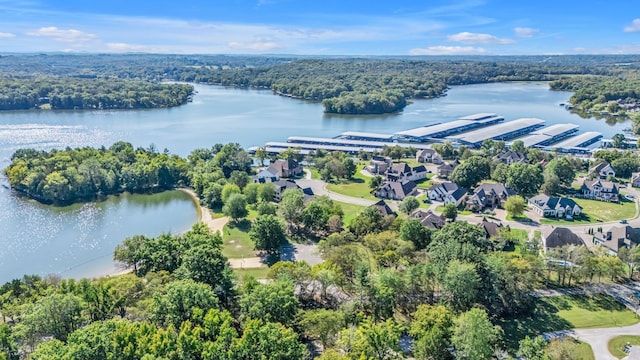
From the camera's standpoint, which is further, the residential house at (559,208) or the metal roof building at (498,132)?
the metal roof building at (498,132)

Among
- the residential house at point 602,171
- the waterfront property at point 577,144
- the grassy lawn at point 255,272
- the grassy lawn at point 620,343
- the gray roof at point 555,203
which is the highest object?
the waterfront property at point 577,144

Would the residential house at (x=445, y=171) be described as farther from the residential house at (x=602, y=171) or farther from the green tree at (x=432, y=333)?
the green tree at (x=432, y=333)

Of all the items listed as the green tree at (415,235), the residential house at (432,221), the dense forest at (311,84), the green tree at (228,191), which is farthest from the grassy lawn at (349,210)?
the dense forest at (311,84)

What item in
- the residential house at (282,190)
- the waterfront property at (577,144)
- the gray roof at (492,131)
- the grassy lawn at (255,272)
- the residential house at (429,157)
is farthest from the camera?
the gray roof at (492,131)

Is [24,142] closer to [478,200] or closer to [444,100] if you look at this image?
[478,200]

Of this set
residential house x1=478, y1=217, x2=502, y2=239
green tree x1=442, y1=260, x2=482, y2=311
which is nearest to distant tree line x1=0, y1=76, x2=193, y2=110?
residential house x1=478, y1=217, x2=502, y2=239

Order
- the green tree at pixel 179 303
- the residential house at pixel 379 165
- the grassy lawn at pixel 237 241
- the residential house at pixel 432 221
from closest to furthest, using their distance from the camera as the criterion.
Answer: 1. the green tree at pixel 179 303
2. the grassy lawn at pixel 237 241
3. the residential house at pixel 432 221
4. the residential house at pixel 379 165

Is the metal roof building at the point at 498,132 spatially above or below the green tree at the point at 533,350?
above
